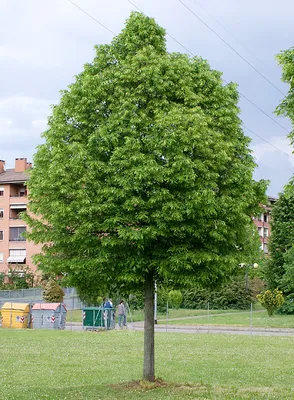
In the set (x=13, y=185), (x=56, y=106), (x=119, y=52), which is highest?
(x=13, y=185)

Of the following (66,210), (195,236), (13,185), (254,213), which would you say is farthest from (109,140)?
(13,185)

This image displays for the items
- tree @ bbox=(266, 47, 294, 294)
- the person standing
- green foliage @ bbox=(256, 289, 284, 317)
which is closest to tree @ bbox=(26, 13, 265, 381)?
the person standing

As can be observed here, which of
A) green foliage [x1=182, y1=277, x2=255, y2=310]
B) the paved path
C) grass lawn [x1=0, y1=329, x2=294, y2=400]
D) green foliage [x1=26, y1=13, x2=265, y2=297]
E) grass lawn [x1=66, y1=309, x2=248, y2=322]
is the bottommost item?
the paved path

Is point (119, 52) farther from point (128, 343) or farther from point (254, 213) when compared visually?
point (128, 343)

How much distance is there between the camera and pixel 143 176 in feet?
44.7

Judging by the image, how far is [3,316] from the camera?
1661 inches

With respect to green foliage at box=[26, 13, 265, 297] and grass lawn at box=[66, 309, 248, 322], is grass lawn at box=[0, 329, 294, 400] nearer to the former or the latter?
green foliage at box=[26, 13, 265, 297]

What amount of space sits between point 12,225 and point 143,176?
240 feet

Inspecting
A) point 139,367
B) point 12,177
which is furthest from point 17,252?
point 139,367

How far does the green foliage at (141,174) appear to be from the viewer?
13.9 metres

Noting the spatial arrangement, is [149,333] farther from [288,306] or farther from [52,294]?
[52,294]

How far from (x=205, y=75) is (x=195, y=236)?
3564 mm

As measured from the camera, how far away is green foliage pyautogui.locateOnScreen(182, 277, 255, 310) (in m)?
62.0

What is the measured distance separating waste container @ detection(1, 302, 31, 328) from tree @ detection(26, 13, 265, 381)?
2760 centimetres
